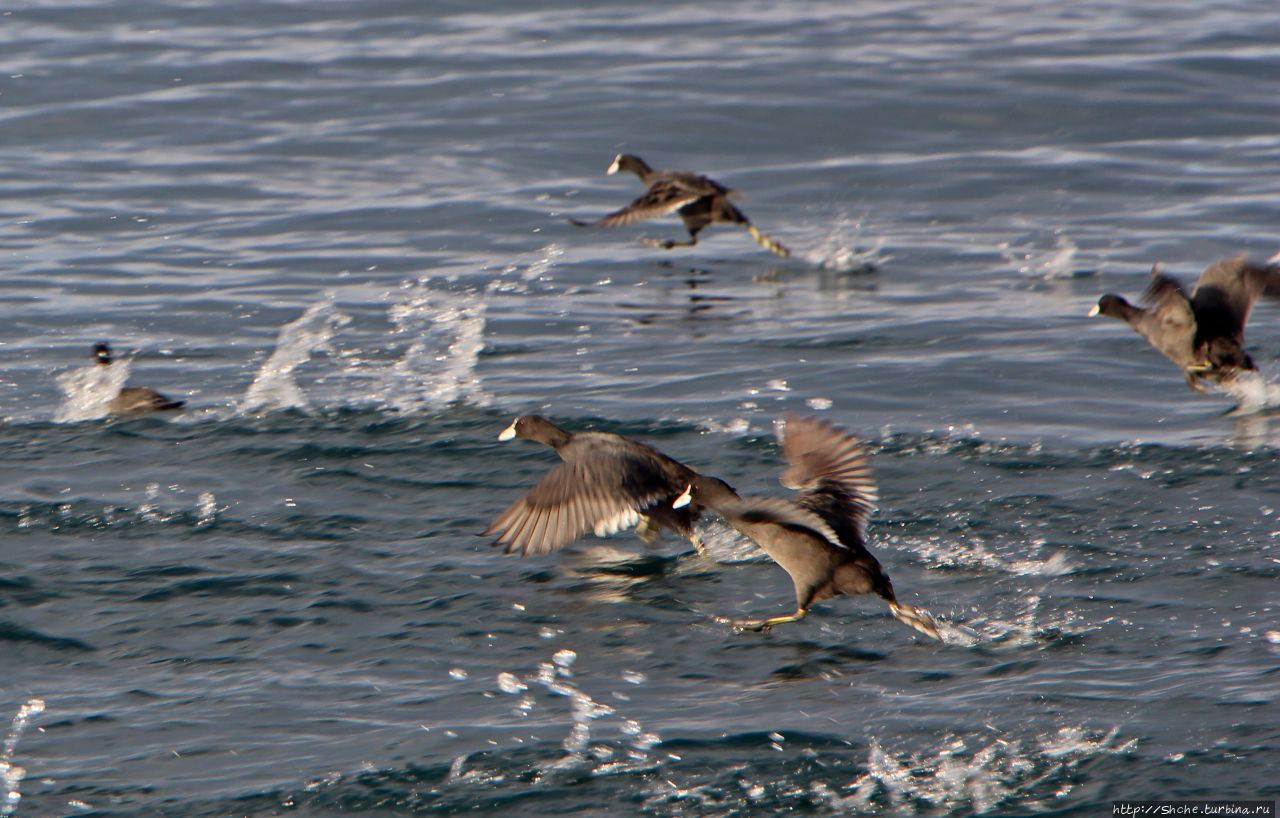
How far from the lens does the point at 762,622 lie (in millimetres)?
6664

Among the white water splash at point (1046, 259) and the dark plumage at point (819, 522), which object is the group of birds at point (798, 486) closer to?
the dark plumage at point (819, 522)

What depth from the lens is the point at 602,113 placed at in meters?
18.4

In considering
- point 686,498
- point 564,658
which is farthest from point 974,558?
point 564,658

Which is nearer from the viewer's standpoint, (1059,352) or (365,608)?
(365,608)

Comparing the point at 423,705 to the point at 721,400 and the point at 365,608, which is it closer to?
the point at 365,608

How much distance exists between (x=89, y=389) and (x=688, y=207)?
17.1ft

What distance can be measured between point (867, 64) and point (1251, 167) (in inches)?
219

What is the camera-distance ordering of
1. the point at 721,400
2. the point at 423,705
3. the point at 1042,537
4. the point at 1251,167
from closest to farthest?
the point at 423,705
the point at 1042,537
the point at 721,400
the point at 1251,167

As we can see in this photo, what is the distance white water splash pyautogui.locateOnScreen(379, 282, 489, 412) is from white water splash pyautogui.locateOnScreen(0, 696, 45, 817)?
351 centimetres

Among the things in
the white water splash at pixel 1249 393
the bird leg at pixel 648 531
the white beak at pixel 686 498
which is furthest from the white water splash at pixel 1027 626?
the white water splash at pixel 1249 393

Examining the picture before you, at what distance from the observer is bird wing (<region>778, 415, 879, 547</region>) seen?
7070 mm

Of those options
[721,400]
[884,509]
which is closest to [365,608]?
[884,509]

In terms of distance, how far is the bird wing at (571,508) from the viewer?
24.2 ft

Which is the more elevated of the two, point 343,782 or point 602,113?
point 602,113
